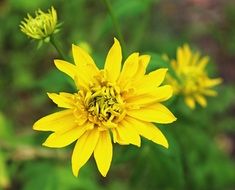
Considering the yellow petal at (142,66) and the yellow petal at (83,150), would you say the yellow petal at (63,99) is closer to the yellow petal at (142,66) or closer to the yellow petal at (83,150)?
the yellow petal at (83,150)

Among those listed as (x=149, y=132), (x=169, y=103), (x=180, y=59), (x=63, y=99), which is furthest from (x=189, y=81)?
(x=63, y=99)

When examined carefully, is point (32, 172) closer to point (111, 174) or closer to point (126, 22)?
point (111, 174)

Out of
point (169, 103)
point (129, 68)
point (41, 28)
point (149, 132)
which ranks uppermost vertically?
point (41, 28)

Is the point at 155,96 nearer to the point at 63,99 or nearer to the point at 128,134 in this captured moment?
the point at 128,134

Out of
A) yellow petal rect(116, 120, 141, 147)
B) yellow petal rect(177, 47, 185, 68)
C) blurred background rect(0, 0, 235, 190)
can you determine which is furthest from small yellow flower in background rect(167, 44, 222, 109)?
yellow petal rect(116, 120, 141, 147)

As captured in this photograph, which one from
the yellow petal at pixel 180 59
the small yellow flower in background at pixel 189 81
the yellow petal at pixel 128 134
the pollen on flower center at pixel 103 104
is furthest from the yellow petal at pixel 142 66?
the yellow petal at pixel 180 59
